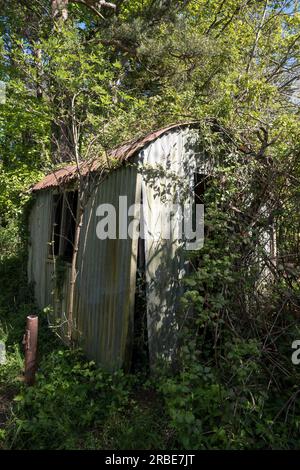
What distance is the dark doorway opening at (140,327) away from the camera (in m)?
4.94

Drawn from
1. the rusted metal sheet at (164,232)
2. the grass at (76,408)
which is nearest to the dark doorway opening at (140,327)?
the rusted metal sheet at (164,232)

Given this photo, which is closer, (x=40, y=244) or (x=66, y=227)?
(x=66, y=227)

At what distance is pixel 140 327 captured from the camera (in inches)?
197

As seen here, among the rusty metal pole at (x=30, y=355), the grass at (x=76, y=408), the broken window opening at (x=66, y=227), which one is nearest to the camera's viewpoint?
the grass at (x=76, y=408)

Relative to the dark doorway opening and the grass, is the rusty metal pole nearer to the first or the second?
the grass

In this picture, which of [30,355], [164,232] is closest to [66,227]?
[164,232]

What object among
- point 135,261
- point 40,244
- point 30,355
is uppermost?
point 40,244

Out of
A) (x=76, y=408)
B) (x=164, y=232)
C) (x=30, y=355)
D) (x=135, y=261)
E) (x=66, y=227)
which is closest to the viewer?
(x=76, y=408)

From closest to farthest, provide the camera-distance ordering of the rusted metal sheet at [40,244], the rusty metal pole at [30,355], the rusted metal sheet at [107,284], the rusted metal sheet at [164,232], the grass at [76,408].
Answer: the grass at [76,408], the rusty metal pole at [30,355], the rusted metal sheet at [107,284], the rusted metal sheet at [164,232], the rusted metal sheet at [40,244]

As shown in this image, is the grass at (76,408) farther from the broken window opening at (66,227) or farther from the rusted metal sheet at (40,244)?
the rusted metal sheet at (40,244)

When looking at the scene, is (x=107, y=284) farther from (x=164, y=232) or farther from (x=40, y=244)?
(x=40, y=244)

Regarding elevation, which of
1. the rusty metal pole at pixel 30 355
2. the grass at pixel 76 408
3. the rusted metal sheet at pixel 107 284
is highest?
the rusted metal sheet at pixel 107 284

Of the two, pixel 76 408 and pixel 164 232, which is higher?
pixel 164 232
